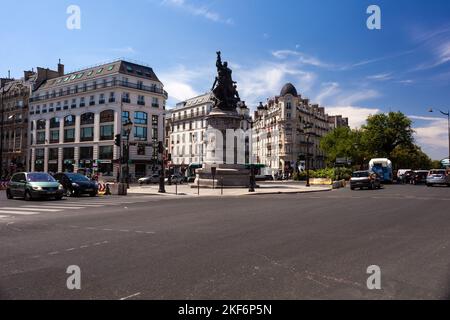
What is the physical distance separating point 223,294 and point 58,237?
218 inches

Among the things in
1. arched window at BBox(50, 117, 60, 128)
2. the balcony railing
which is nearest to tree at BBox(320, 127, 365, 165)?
the balcony railing

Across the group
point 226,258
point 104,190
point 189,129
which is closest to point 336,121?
point 189,129

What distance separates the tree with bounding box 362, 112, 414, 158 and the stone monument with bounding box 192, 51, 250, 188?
46.2 m

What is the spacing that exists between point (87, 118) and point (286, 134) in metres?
42.7

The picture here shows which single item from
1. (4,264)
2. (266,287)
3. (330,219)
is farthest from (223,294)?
(330,219)

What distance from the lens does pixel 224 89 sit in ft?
119

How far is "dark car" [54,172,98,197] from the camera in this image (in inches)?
914

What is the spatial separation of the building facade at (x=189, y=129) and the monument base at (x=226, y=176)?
50006 mm

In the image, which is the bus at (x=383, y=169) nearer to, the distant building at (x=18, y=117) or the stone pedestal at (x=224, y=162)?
the stone pedestal at (x=224, y=162)

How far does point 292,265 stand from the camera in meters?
A: 5.99

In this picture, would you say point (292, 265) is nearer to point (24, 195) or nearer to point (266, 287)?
point (266, 287)
